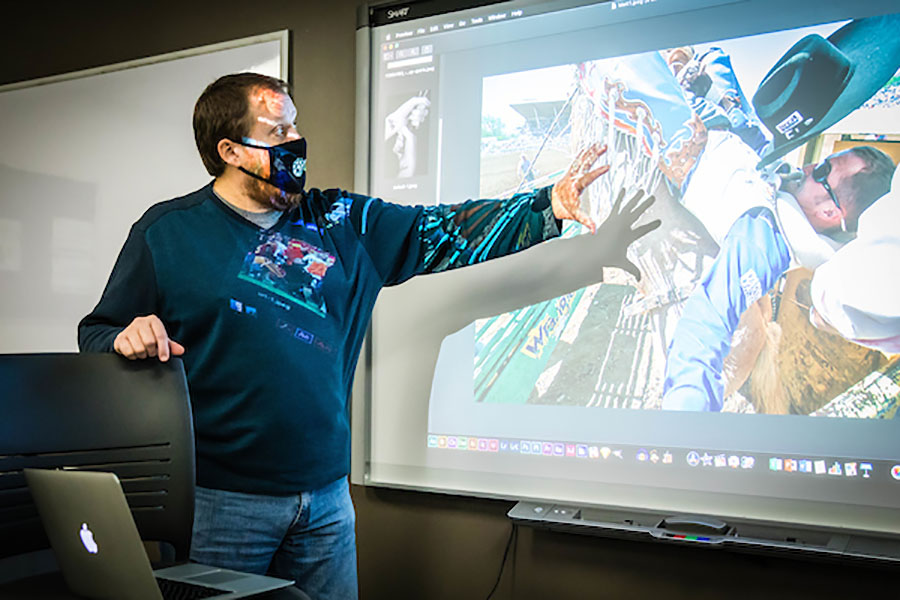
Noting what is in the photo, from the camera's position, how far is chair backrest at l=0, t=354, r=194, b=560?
1.26 meters

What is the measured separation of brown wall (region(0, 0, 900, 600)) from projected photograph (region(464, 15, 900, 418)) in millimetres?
376

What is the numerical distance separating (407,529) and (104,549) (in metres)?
1.29

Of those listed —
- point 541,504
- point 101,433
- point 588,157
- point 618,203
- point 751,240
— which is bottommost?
point 541,504

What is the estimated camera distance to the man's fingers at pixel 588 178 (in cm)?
175

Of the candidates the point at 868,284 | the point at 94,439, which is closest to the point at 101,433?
the point at 94,439

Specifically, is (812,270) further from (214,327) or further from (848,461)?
(214,327)

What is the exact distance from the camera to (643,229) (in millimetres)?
1885

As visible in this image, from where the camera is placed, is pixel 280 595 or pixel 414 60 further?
pixel 414 60

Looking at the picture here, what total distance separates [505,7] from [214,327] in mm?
1177

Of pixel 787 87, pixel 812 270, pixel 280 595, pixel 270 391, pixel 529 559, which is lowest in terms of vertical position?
pixel 529 559

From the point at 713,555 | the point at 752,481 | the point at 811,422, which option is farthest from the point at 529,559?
the point at 811,422

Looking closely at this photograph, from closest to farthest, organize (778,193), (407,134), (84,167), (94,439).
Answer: (94,439), (778,193), (407,134), (84,167)

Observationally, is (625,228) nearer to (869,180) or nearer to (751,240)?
(751,240)

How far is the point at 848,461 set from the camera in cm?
167
